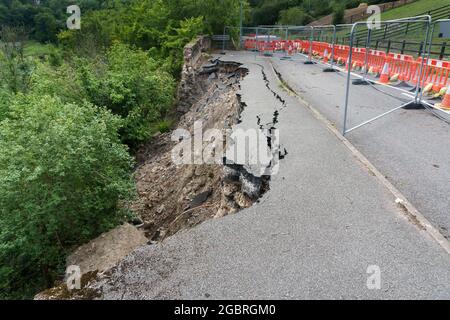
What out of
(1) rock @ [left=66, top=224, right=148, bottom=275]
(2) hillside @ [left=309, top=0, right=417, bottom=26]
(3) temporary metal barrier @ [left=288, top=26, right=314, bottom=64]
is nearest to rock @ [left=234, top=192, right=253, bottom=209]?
(1) rock @ [left=66, top=224, right=148, bottom=275]

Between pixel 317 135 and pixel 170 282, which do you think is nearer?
pixel 170 282

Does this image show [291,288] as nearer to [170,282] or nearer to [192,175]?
[170,282]

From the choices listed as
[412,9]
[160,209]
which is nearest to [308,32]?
[160,209]

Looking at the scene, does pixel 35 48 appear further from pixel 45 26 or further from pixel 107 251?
pixel 107 251

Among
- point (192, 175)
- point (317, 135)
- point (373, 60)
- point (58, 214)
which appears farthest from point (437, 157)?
point (373, 60)

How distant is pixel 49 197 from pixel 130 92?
9.79 m

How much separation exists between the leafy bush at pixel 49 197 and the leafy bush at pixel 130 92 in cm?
697

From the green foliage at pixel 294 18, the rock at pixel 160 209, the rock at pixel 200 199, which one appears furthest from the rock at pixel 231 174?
the green foliage at pixel 294 18

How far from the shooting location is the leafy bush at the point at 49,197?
19.2 ft

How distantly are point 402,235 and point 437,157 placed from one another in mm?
3050

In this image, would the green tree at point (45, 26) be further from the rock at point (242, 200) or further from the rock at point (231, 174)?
the rock at point (242, 200)

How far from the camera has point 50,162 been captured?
6070 millimetres

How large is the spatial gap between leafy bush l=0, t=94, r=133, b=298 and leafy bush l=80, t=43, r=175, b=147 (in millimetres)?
6968

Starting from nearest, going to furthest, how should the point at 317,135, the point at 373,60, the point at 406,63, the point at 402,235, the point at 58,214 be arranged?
the point at 402,235 → the point at 58,214 → the point at 317,135 → the point at 406,63 → the point at 373,60
